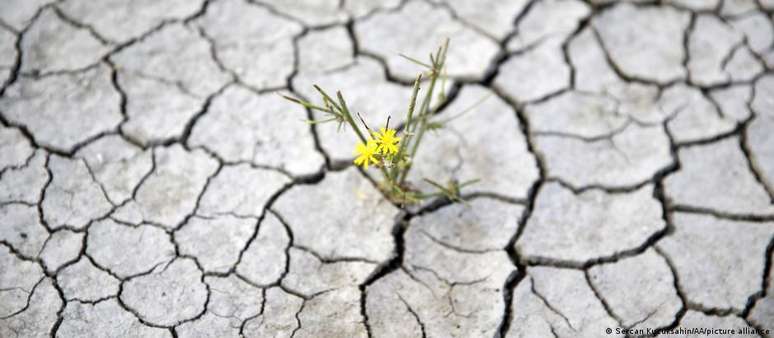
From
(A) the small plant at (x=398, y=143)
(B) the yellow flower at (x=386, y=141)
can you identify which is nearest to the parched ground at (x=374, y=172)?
(A) the small plant at (x=398, y=143)

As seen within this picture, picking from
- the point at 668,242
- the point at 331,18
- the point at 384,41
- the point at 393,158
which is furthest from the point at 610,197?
the point at 331,18

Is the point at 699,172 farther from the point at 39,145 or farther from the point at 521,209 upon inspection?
the point at 39,145

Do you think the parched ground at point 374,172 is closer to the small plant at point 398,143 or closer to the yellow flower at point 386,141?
the small plant at point 398,143

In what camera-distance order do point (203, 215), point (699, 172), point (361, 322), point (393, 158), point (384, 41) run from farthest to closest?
1. point (384, 41)
2. point (699, 172)
3. point (203, 215)
4. point (361, 322)
5. point (393, 158)

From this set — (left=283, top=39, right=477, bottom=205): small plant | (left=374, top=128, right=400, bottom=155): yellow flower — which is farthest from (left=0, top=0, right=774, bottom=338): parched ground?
(left=374, top=128, right=400, bottom=155): yellow flower

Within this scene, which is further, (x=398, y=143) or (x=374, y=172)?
(x=374, y=172)

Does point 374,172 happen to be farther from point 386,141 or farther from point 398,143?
point 386,141

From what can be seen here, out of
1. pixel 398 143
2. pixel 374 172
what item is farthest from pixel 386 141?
pixel 374 172

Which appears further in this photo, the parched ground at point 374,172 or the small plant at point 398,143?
the parched ground at point 374,172

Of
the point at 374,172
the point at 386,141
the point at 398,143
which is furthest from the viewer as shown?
the point at 374,172
